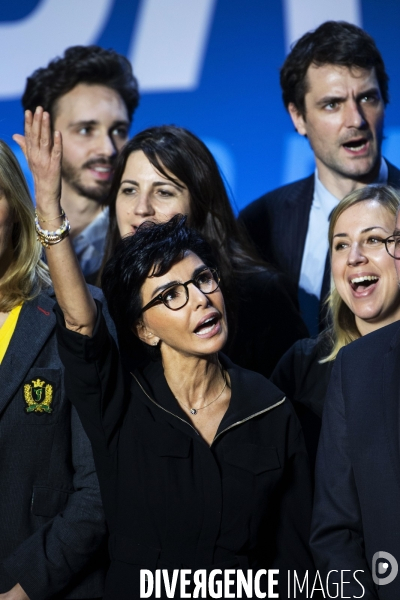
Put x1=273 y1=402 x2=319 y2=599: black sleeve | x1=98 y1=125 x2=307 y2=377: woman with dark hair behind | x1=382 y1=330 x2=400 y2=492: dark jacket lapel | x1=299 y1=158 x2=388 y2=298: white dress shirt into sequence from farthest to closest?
x1=299 y1=158 x2=388 y2=298: white dress shirt < x1=98 y1=125 x2=307 y2=377: woman with dark hair behind < x1=273 y1=402 x2=319 y2=599: black sleeve < x1=382 y1=330 x2=400 y2=492: dark jacket lapel

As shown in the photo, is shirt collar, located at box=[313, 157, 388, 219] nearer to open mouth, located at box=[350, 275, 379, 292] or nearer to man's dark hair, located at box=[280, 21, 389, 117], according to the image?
man's dark hair, located at box=[280, 21, 389, 117]

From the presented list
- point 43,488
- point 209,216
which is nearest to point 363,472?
point 43,488

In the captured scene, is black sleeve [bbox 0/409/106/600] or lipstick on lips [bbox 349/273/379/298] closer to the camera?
black sleeve [bbox 0/409/106/600]

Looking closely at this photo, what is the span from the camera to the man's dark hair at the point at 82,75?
4176mm

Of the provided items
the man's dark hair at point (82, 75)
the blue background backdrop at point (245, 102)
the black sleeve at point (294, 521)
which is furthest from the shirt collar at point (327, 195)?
the black sleeve at point (294, 521)

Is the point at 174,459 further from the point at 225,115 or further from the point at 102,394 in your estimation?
the point at 225,115

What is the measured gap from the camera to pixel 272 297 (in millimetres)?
3129

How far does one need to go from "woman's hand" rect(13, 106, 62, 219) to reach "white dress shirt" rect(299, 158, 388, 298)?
5.73 ft

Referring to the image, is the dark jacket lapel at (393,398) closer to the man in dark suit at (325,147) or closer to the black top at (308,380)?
the black top at (308,380)

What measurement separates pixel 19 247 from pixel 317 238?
1623 millimetres

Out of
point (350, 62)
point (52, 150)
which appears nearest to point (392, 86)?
point (350, 62)

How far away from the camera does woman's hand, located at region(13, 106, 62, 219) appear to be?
79.1 inches

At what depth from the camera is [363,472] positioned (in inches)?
77.2

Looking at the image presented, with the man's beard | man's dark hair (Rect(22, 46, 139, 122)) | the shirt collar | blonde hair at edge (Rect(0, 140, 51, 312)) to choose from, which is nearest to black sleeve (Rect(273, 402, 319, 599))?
blonde hair at edge (Rect(0, 140, 51, 312))
